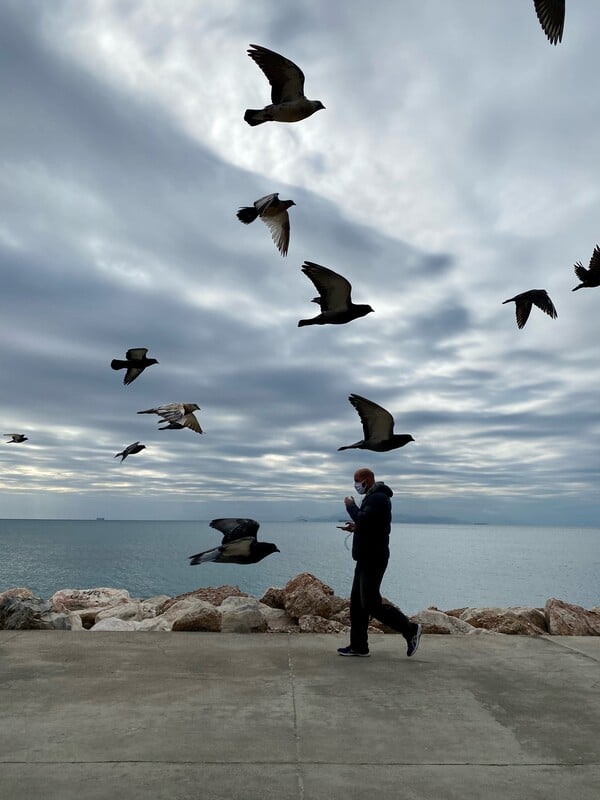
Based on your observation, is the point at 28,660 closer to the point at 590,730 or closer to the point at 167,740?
the point at 167,740

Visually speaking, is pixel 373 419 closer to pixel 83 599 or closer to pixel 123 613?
pixel 123 613

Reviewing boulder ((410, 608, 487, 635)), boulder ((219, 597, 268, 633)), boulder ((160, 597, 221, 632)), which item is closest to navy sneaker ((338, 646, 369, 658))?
boulder ((219, 597, 268, 633))

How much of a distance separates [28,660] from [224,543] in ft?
6.63

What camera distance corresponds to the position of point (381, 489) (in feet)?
22.4

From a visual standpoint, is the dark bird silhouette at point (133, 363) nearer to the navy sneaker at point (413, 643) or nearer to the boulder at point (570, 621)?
the navy sneaker at point (413, 643)

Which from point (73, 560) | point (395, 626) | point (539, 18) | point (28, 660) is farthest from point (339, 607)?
point (73, 560)

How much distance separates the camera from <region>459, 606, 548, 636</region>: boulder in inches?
353

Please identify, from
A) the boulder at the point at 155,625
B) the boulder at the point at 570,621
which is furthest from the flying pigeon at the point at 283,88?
the boulder at the point at 570,621

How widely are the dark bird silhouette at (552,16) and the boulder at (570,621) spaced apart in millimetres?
7142

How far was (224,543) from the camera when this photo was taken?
6.74 meters

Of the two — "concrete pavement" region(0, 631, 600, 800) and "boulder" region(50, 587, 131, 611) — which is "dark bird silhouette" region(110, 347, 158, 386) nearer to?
"concrete pavement" region(0, 631, 600, 800)

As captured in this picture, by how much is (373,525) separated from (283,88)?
4.83 metres

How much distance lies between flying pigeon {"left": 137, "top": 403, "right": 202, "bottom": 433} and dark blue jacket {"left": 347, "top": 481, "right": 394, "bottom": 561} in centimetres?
258

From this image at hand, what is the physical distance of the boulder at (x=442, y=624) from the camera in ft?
28.3
